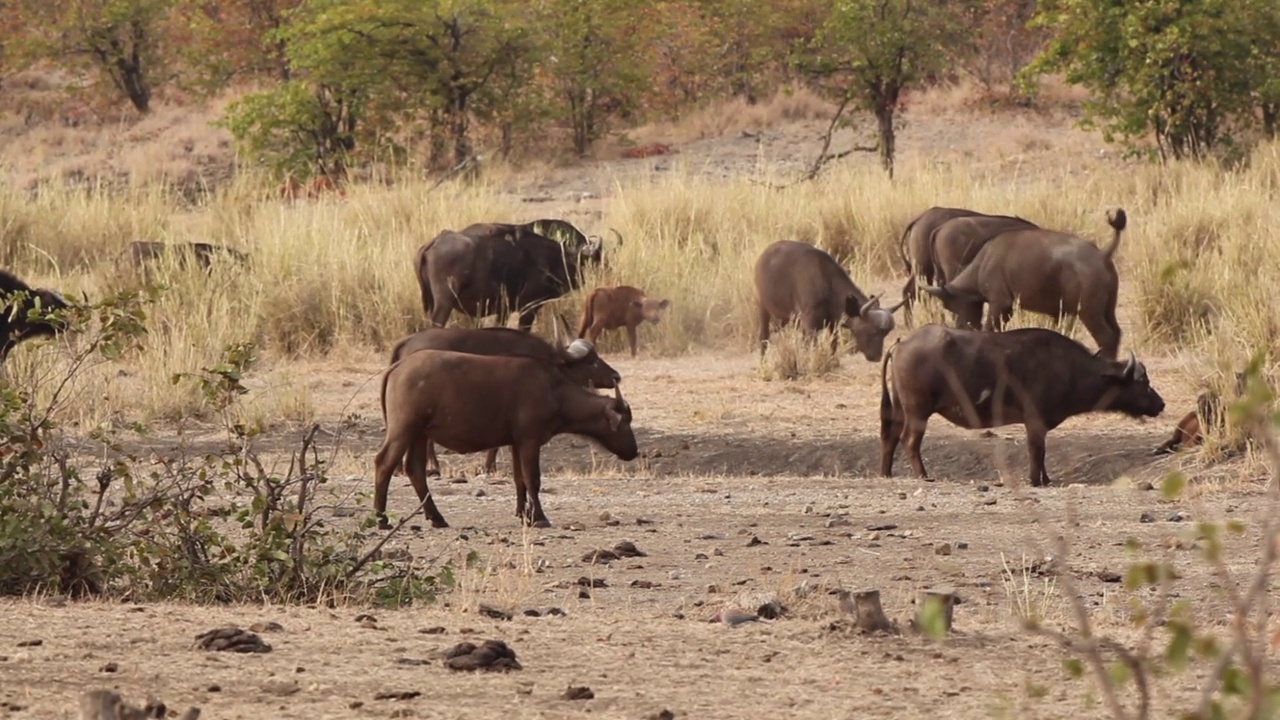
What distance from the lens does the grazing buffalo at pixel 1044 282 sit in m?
14.5

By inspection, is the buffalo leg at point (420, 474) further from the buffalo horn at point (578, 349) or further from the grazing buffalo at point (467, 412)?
the buffalo horn at point (578, 349)

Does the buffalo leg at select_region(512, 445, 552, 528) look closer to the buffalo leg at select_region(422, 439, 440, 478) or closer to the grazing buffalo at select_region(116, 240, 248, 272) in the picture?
the buffalo leg at select_region(422, 439, 440, 478)

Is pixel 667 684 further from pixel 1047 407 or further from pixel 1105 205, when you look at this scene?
pixel 1105 205

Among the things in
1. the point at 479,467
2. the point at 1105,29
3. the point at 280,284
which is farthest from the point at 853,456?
the point at 1105,29

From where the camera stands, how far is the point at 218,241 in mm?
Result: 21047

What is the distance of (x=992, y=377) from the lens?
11328 millimetres

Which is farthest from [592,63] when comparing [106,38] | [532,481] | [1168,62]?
[532,481]

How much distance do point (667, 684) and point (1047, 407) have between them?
22.4ft

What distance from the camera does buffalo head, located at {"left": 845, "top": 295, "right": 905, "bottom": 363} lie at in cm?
1545

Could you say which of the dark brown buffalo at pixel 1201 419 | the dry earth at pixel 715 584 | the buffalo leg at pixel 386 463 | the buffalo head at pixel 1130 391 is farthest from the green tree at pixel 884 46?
the buffalo leg at pixel 386 463

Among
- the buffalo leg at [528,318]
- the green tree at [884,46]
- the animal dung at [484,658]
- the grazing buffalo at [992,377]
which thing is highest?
the green tree at [884,46]

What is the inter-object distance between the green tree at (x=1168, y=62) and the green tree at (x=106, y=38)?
21.0m

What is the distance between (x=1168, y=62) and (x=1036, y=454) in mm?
13255

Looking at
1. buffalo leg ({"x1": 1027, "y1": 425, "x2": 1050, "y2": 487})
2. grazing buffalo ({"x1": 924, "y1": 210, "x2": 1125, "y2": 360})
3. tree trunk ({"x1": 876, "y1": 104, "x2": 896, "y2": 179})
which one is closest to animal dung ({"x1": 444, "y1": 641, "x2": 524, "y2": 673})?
buffalo leg ({"x1": 1027, "y1": 425, "x2": 1050, "y2": 487})
